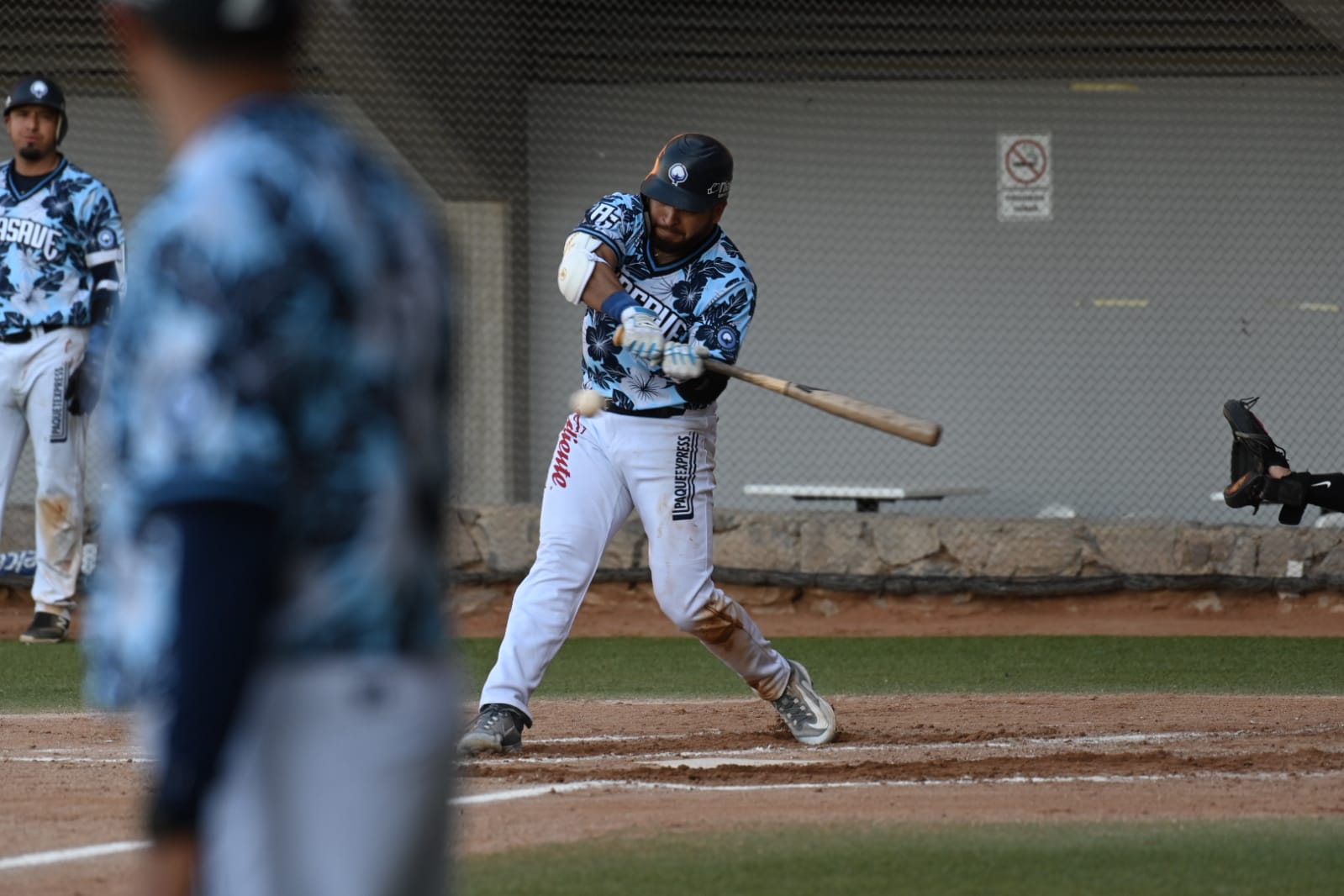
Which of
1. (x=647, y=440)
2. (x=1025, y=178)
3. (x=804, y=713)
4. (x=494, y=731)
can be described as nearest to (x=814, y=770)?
(x=804, y=713)

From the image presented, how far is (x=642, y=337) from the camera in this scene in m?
5.65

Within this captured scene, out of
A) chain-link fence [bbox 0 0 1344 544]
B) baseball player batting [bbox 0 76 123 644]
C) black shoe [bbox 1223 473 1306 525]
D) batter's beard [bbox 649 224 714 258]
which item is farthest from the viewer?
chain-link fence [bbox 0 0 1344 544]

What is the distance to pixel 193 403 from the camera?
1808mm

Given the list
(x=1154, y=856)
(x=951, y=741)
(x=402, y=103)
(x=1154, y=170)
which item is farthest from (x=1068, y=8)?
(x=1154, y=856)

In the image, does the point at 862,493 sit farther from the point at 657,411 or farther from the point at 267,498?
the point at 267,498

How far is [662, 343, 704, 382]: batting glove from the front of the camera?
566cm

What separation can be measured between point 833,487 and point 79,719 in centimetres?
691

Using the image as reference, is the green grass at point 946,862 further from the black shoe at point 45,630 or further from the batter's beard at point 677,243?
the black shoe at point 45,630

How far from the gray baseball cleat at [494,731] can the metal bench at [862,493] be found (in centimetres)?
642

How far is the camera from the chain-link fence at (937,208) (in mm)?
Result: 13539

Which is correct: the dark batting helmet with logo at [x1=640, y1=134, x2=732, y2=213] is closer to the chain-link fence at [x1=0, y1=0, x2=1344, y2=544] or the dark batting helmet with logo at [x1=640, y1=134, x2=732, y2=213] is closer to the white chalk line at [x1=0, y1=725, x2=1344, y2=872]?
the white chalk line at [x1=0, y1=725, x2=1344, y2=872]

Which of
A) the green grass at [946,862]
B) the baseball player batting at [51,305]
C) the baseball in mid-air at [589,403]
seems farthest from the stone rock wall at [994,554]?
the green grass at [946,862]

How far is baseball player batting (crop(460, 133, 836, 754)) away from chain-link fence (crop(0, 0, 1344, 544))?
23.7 ft

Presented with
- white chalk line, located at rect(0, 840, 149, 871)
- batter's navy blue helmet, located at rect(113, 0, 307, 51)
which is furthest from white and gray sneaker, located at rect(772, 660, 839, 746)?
batter's navy blue helmet, located at rect(113, 0, 307, 51)
